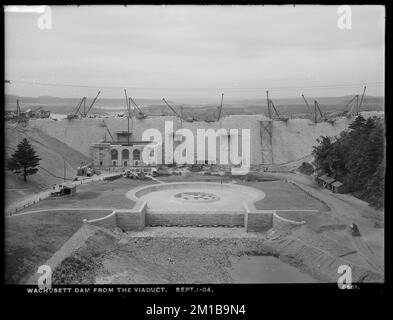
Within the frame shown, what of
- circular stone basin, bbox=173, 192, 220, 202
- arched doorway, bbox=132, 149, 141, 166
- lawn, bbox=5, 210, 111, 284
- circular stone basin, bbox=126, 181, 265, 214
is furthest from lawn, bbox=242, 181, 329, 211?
lawn, bbox=5, 210, 111, 284

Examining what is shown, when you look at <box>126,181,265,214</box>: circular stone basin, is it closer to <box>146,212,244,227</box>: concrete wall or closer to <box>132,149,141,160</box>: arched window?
<box>146,212,244,227</box>: concrete wall

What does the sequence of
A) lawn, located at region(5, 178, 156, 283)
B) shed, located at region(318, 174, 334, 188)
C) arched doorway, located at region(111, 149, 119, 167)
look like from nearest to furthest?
lawn, located at region(5, 178, 156, 283) < shed, located at region(318, 174, 334, 188) < arched doorway, located at region(111, 149, 119, 167)

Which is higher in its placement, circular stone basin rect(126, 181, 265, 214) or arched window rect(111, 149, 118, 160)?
arched window rect(111, 149, 118, 160)

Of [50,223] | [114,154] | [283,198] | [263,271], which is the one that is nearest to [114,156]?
[114,154]

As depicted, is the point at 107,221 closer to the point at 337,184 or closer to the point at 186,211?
the point at 186,211

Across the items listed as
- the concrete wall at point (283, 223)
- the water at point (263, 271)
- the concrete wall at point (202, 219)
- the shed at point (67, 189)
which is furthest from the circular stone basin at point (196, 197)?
the shed at point (67, 189)

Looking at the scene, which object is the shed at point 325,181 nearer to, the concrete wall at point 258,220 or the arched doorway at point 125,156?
the concrete wall at point 258,220
